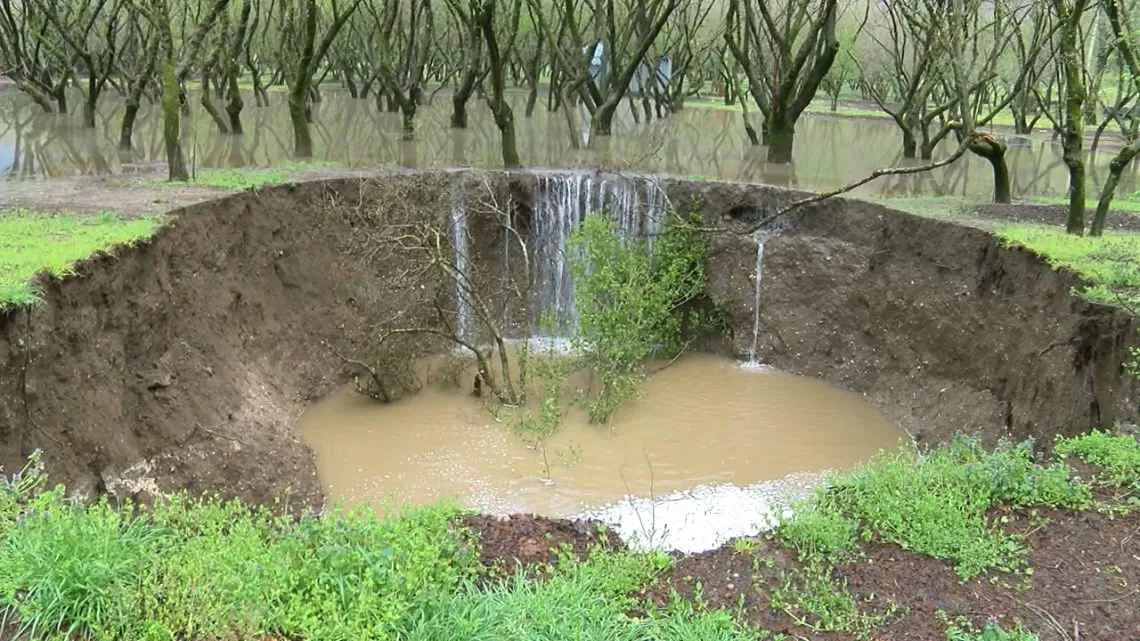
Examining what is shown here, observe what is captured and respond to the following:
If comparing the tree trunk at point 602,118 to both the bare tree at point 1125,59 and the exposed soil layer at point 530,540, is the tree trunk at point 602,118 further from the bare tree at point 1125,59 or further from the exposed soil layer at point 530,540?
the exposed soil layer at point 530,540

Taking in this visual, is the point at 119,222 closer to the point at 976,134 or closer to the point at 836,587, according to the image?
the point at 836,587

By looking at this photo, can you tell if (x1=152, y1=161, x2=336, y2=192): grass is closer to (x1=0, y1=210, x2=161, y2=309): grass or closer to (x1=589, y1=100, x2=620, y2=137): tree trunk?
(x1=0, y1=210, x2=161, y2=309): grass

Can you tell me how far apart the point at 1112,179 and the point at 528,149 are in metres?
14.0

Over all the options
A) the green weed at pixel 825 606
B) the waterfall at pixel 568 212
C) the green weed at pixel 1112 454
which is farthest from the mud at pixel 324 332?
the green weed at pixel 825 606

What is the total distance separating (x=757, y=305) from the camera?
13094mm

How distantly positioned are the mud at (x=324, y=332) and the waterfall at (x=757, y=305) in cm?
8

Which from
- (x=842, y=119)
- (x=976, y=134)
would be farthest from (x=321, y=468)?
(x=842, y=119)

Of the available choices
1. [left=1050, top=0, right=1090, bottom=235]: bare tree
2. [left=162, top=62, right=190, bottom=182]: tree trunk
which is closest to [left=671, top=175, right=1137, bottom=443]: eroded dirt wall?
[left=1050, top=0, right=1090, bottom=235]: bare tree

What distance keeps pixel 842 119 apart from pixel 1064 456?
34646 mm

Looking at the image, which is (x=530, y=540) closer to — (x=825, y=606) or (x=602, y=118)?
(x=825, y=606)

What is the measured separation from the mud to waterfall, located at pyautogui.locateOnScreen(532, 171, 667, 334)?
55 cm

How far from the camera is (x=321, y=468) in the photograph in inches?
374

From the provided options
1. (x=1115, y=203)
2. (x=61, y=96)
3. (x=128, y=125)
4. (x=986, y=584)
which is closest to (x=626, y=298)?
(x=986, y=584)

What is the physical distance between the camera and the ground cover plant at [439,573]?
12.0 ft
